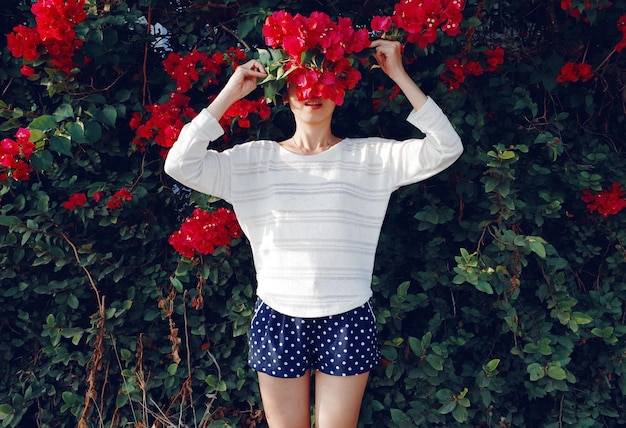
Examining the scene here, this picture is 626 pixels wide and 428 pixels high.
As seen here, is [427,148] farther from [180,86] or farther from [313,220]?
[180,86]

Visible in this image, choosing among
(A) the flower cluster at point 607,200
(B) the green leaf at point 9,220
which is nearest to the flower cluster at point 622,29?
(A) the flower cluster at point 607,200

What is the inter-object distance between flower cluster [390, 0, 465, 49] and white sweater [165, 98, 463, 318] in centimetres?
26

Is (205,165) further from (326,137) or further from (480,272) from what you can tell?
(480,272)

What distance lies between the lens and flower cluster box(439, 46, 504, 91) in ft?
6.87

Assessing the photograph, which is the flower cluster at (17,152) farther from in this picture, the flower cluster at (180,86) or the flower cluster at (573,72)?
the flower cluster at (573,72)

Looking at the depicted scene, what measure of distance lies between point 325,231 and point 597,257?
4.48 feet

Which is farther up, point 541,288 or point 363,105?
point 363,105

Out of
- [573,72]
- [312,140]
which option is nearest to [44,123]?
[312,140]

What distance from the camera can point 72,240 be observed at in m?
2.32

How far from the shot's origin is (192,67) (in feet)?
7.18

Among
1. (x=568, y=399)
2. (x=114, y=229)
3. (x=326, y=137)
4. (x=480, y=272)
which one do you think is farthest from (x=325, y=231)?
(x=568, y=399)

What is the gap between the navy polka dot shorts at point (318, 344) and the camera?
1729mm

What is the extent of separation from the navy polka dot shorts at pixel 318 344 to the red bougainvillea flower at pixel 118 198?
806 mm

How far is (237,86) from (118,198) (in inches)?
29.9
